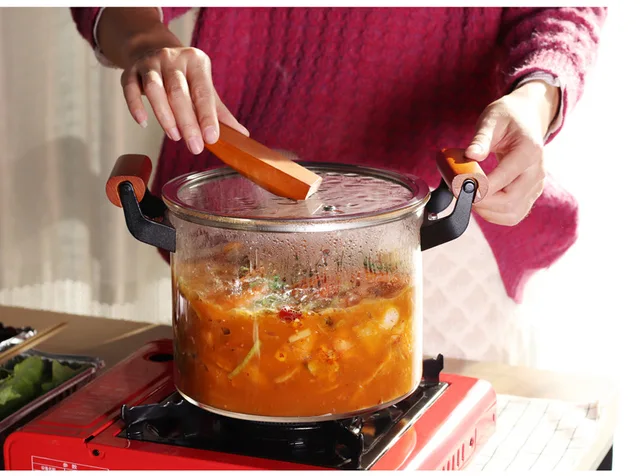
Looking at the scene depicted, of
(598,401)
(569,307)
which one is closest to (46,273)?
(569,307)

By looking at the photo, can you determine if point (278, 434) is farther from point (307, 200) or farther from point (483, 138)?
point (483, 138)

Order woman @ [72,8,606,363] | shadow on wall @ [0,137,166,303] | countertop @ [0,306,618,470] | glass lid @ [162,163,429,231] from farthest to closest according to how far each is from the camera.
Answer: shadow on wall @ [0,137,166,303] → woman @ [72,8,606,363] → countertop @ [0,306,618,470] → glass lid @ [162,163,429,231]

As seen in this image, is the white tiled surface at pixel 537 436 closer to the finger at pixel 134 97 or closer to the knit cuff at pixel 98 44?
the finger at pixel 134 97

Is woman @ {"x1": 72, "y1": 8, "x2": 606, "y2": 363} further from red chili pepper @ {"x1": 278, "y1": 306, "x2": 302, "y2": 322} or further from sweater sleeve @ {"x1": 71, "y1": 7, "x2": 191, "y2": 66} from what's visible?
red chili pepper @ {"x1": 278, "y1": 306, "x2": 302, "y2": 322}

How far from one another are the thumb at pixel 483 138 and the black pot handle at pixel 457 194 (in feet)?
0.04

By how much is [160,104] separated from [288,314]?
334mm

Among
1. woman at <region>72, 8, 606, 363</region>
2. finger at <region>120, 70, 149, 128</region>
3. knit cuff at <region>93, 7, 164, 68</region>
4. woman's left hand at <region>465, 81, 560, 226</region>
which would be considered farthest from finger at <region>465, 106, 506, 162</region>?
knit cuff at <region>93, 7, 164, 68</region>

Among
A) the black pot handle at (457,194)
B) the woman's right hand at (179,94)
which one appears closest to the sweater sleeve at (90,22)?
the woman's right hand at (179,94)

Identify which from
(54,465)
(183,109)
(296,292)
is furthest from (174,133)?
(54,465)

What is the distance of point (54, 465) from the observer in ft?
3.08

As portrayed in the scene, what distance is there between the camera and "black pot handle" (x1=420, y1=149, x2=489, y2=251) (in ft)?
2.98

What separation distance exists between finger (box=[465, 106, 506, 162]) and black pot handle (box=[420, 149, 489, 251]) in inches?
0.5

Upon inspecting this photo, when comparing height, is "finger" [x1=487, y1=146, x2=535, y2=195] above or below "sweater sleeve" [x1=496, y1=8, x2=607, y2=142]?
below

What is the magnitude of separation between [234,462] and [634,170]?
1262 mm
